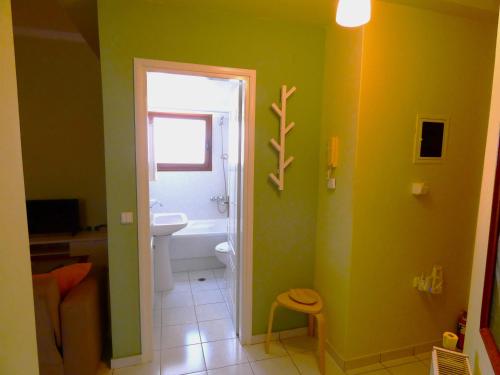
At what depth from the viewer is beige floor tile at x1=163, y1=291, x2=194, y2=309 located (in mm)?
2838

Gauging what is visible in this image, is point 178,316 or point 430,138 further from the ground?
point 430,138

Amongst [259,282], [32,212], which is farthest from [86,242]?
[259,282]

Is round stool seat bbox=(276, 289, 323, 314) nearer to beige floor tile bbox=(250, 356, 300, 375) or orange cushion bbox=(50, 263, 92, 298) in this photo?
beige floor tile bbox=(250, 356, 300, 375)

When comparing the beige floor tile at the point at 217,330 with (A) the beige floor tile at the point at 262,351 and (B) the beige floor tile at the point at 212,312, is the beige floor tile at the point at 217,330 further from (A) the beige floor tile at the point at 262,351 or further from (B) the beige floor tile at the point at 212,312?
(A) the beige floor tile at the point at 262,351

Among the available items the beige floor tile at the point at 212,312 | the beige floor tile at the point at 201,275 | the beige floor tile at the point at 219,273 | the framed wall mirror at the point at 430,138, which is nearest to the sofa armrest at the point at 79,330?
the beige floor tile at the point at 212,312

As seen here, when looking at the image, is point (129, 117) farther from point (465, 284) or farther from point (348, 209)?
point (465, 284)

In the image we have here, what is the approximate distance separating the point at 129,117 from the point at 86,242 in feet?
5.28

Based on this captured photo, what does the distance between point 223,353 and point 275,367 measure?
0.41 metres

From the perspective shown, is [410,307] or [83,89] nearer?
[410,307]

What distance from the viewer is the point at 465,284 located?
2.21 metres

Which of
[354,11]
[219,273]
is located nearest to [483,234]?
[354,11]

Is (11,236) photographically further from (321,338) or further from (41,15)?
(41,15)

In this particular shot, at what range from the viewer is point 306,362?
2.06 meters

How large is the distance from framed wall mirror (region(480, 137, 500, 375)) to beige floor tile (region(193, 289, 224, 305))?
2.44 m
